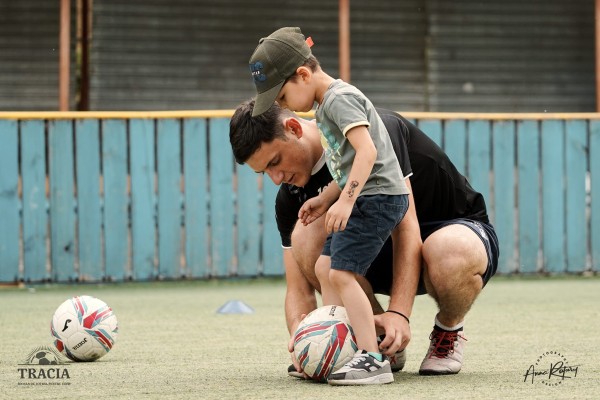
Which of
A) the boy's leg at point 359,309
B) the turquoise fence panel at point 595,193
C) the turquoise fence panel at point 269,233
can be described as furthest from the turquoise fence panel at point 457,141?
the boy's leg at point 359,309

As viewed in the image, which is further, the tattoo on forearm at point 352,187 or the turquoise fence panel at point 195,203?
the turquoise fence panel at point 195,203

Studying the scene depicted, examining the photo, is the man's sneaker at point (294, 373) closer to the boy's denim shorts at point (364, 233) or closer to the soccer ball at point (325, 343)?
the soccer ball at point (325, 343)

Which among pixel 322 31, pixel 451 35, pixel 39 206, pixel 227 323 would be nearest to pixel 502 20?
pixel 451 35

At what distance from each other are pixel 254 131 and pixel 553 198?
298 inches

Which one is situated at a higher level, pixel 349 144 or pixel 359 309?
pixel 349 144

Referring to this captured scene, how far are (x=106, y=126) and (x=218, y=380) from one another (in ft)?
22.5

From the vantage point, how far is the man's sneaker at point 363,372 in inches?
174

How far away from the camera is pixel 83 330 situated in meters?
5.63

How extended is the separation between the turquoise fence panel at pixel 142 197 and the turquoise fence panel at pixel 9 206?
3.43 ft

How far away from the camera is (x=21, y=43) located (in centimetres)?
1636

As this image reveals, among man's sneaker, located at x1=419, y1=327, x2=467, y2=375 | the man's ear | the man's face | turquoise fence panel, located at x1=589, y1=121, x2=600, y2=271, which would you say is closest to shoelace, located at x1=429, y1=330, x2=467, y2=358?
man's sneaker, located at x1=419, y1=327, x2=467, y2=375

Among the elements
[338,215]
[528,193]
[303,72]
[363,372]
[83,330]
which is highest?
[303,72]
